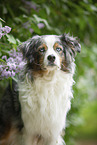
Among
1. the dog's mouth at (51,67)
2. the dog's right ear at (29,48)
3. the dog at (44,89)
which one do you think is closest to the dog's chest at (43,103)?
the dog at (44,89)

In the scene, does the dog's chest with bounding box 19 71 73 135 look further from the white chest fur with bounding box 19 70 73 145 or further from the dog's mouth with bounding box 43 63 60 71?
the dog's mouth with bounding box 43 63 60 71

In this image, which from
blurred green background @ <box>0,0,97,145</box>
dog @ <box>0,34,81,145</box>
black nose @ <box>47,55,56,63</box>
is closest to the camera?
black nose @ <box>47,55,56,63</box>

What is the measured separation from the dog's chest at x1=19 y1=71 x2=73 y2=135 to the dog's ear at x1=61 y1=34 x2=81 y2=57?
1.21 ft

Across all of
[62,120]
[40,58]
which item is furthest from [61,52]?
[62,120]

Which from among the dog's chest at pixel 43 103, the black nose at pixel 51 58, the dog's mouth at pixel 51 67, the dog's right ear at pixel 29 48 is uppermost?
the dog's right ear at pixel 29 48

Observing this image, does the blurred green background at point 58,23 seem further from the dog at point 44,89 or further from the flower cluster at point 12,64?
the dog at point 44,89

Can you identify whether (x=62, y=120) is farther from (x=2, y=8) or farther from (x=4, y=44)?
(x=2, y=8)

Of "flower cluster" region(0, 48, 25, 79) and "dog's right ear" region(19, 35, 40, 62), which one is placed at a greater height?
Result: "dog's right ear" region(19, 35, 40, 62)

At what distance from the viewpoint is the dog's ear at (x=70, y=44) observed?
2.86 meters

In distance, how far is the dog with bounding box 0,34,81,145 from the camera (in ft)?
9.11

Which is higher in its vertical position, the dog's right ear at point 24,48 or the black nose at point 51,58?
the dog's right ear at point 24,48

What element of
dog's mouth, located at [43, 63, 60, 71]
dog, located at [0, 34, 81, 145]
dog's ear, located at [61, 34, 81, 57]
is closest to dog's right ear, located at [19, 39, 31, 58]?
dog, located at [0, 34, 81, 145]

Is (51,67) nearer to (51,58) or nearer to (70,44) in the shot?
(51,58)

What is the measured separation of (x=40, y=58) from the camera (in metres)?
2.70
